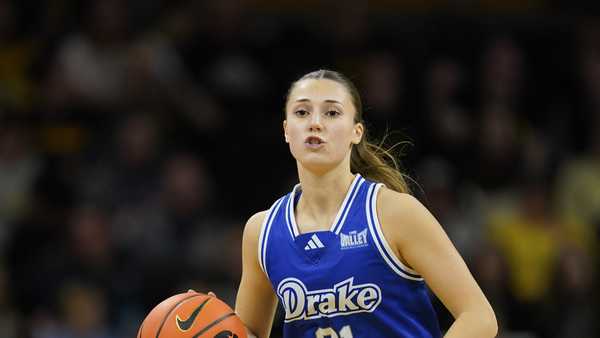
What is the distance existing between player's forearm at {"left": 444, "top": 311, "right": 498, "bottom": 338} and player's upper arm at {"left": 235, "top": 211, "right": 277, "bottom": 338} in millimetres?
1003

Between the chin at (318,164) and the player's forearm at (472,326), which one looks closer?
the player's forearm at (472,326)

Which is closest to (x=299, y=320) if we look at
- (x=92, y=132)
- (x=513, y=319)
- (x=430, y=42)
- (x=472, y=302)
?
(x=472, y=302)

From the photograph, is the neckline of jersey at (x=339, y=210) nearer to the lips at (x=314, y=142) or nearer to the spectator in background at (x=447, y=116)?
the lips at (x=314, y=142)

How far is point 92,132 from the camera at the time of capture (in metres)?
9.62

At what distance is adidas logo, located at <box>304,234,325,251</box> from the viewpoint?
4688 millimetres

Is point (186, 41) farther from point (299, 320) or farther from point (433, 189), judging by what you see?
point (299, 320)

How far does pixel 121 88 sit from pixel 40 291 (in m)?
2.04

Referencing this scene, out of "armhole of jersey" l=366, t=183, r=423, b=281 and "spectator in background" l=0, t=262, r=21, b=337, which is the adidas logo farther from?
"spectator in background" l=0, t=262, r=21, b=337

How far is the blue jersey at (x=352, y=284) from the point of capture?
4559 mm

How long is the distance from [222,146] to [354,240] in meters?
5.13

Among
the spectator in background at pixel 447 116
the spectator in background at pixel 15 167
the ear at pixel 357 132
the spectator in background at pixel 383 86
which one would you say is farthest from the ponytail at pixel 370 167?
the spectator in background at pixel 15 167

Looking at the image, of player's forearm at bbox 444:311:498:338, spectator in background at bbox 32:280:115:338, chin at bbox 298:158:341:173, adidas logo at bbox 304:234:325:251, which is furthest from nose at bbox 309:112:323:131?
spectator in background at bbox 32:280:115:338

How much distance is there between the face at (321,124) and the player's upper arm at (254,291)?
42cm

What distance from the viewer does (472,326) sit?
171 inches
